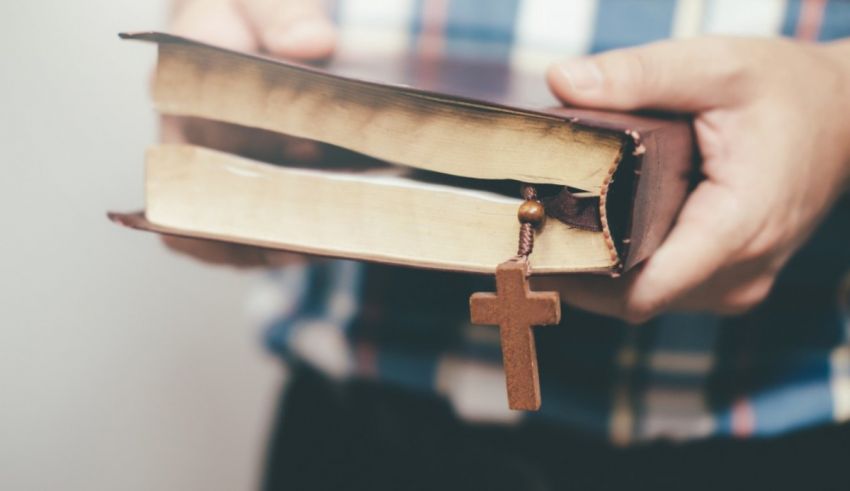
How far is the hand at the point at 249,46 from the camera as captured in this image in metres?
0.57

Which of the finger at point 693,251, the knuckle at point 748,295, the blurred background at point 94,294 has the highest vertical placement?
the finger at point 693,251

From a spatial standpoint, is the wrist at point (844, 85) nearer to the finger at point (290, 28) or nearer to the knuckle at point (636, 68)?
the knuckle at point (636, 68)

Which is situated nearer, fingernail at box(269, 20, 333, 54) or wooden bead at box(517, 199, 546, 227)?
wooden bead at box(517, 199, 546, 227)

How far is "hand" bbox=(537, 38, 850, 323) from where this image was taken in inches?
17.9

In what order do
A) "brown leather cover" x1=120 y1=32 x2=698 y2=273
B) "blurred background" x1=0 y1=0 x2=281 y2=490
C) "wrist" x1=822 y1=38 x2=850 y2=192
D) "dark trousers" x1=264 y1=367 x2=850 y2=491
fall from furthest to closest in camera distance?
"blurred background" x1=0 y1=0 x2=281 y2=490 → "dark trousers" x1=264 y1=367 x2=850 y2=491 → "wrist" x1=822 y1=38 x2=850 y2=192 → "brown leather cover" x1=120 y1=32 x2=698 y2=273

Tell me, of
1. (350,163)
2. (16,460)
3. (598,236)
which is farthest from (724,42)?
(16,460)

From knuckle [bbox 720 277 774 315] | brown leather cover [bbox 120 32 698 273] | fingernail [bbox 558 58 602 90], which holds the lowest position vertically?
knuckle [bbox 720 277 774 315]

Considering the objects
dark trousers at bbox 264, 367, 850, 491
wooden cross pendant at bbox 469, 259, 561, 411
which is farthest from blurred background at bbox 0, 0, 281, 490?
wooden cross pendant at bbox 469, 259, 561, 411

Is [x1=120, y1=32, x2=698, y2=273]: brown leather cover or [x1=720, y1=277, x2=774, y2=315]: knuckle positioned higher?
[x1=120, y1=32, x2=698, y2=273]: brown leather cover

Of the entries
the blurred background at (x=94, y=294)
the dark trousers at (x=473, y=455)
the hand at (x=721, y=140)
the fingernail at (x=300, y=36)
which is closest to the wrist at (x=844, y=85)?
the hand at (x=721, y=140)

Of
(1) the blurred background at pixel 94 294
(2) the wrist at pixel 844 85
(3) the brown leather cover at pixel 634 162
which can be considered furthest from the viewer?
(1) the blurred background at pixel 94 294

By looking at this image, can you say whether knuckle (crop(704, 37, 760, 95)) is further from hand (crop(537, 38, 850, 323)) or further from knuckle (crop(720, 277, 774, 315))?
knuckle (crop(720, 277, 774, 315))

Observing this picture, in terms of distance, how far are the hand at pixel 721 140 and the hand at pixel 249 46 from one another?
9.2 inches

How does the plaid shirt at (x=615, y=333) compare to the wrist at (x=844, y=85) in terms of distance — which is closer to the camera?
the wrist at (x=844, y=85)
